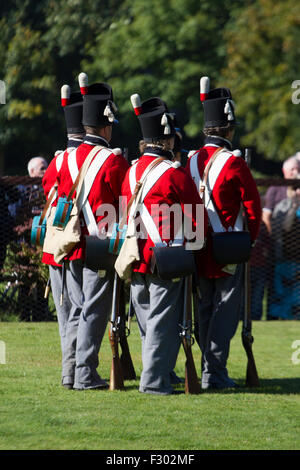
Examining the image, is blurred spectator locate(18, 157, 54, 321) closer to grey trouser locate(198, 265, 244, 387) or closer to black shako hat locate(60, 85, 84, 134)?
black shako hat locate(60, 85, 84, 134)

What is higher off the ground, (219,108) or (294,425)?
(219,108)

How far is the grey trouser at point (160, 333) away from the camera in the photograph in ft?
25.0

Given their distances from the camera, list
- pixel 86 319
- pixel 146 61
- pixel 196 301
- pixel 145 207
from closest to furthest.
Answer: pixel 145 207
pixel 86 319
pixel 196 301
pixel 146 61

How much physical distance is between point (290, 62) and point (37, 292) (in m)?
16.8

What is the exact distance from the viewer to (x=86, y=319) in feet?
25.5

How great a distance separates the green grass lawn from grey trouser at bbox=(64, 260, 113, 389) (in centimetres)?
19

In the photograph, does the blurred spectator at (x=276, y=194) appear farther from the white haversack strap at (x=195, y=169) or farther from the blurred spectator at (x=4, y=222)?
the white haversack strap at (x=195, y=169)

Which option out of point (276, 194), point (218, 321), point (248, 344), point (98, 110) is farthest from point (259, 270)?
point (98, 110)

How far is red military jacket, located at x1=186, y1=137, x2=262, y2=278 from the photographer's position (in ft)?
26.5

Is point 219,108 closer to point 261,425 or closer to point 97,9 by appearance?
point 261,425

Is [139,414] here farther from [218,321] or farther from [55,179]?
[55,179]

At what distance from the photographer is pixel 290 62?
2733 centimetres

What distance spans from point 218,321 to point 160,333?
73 centimetres
